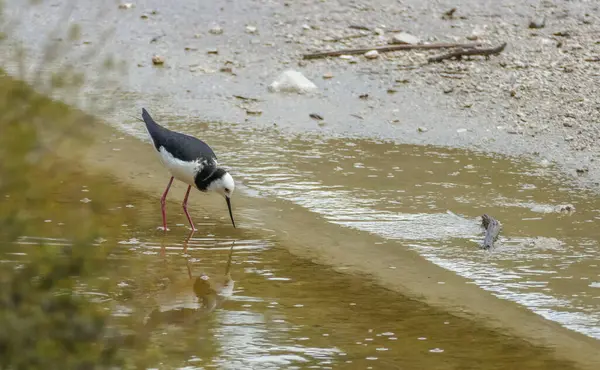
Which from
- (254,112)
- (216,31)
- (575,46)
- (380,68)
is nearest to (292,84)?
(254,112)

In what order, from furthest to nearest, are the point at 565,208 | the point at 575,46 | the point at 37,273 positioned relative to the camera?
the point at 575,46 → the point at 565,208 → the point at 37,273

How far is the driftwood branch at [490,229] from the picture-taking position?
6.57m

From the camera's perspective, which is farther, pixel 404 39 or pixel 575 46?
pixel 404 39

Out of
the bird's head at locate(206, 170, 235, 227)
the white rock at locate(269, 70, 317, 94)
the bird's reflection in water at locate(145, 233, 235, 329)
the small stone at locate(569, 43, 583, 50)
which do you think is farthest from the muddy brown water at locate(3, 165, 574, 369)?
the small stone at locate(569, 43, 583, 50)

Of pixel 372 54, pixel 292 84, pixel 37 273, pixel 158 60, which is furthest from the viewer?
pixel 158 60

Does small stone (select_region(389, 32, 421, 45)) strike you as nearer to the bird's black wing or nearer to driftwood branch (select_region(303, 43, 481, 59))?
driftwood branch (select_region(303, 43, 481, 59))

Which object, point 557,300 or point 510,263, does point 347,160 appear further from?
point 557,300

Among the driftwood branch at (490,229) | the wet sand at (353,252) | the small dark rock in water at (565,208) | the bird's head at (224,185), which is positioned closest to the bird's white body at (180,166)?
the bird's head at (224,185)

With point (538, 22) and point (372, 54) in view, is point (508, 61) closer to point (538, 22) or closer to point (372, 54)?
point (538, 22)

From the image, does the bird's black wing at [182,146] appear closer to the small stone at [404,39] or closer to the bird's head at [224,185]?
the bird's head at [224,185]

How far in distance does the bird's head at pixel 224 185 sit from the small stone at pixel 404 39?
4122 mm

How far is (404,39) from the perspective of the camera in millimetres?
10953

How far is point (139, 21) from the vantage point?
1191 cm

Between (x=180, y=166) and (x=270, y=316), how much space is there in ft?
6.91
